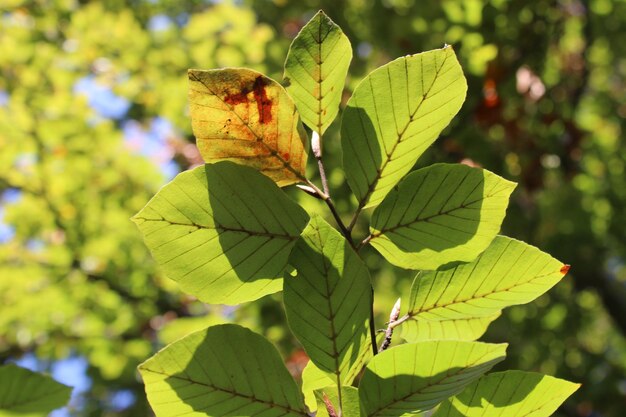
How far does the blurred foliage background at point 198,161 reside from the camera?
2352 mm

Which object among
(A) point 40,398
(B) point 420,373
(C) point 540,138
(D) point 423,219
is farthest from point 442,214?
(C) point 540,138

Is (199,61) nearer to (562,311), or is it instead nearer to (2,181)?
(2,181)

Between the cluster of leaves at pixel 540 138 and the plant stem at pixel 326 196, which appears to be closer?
the plant stem at pixel 326 196

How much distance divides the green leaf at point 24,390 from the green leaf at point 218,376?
9.0 inches

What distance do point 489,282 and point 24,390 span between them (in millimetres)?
455

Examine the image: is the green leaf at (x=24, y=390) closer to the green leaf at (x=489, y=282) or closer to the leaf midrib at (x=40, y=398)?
the leaf midrib at (x=40, y=398)

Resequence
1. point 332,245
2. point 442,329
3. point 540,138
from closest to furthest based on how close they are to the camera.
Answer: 1. point 332,245
2. point 442,329
3. point 540,138

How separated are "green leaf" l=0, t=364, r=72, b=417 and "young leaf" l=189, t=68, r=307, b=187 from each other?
32 centimetres

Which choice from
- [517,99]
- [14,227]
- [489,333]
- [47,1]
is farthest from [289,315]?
[47,1]

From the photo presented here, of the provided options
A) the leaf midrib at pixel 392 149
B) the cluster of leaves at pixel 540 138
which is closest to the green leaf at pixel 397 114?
the leaf midrib at pixel 392 149

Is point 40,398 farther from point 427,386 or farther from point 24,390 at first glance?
point 427,386

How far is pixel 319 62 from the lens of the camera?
477 millimetres

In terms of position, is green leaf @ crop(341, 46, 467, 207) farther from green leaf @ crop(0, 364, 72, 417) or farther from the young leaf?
green leaf @ crop(0, 364, 72, 417)

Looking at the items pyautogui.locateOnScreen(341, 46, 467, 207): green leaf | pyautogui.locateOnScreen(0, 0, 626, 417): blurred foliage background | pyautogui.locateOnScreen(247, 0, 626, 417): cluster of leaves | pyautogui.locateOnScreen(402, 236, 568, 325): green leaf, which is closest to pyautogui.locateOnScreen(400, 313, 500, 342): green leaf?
pyautogui.locateOnScreen(402, 236, 568, 325): green leaf
